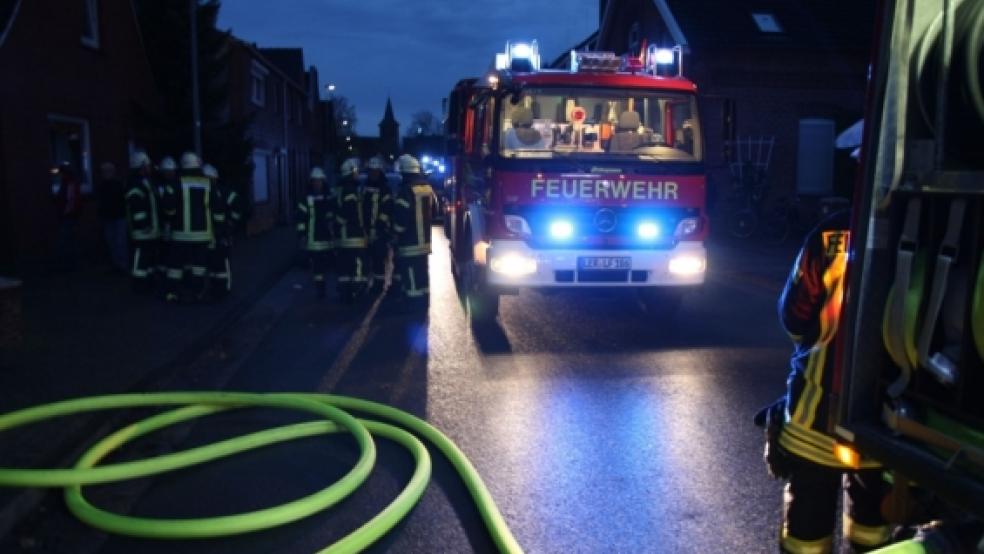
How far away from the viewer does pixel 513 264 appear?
8.16 m

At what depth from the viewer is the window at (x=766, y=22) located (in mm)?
22250

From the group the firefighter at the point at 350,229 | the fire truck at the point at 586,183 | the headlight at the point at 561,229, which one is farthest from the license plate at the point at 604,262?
the firefighter at the point at 350,229

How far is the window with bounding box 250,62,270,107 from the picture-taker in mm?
25938

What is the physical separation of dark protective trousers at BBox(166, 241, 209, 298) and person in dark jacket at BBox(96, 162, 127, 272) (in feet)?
7.27

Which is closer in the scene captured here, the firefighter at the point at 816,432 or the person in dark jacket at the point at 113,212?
the firefighter at the point at 816,432

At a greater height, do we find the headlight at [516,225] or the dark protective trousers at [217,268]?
the headlight at [516,225]

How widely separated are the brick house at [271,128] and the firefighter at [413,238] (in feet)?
33.4

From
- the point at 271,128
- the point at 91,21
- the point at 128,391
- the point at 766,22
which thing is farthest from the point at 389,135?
the point at 128,391

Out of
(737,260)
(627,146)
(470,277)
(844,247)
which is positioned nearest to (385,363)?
(470,277)

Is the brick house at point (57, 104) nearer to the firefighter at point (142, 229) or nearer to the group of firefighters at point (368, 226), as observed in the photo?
the firefighter at point (142, 229)

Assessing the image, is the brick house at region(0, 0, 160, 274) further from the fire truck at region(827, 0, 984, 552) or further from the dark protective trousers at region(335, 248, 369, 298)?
the fire truck at region(827, 0, 984, 552)

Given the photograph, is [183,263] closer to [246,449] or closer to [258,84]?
[246,449]

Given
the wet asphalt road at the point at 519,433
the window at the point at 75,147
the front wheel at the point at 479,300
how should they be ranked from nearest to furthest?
the wet asphalt road at the point at 519,433, the front wheel at the point at 479,300, the window at the point at 75,147

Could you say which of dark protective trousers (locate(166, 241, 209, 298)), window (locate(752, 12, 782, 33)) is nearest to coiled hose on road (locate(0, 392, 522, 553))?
dark protective trousers (locate(166, 241, 209, 298))
